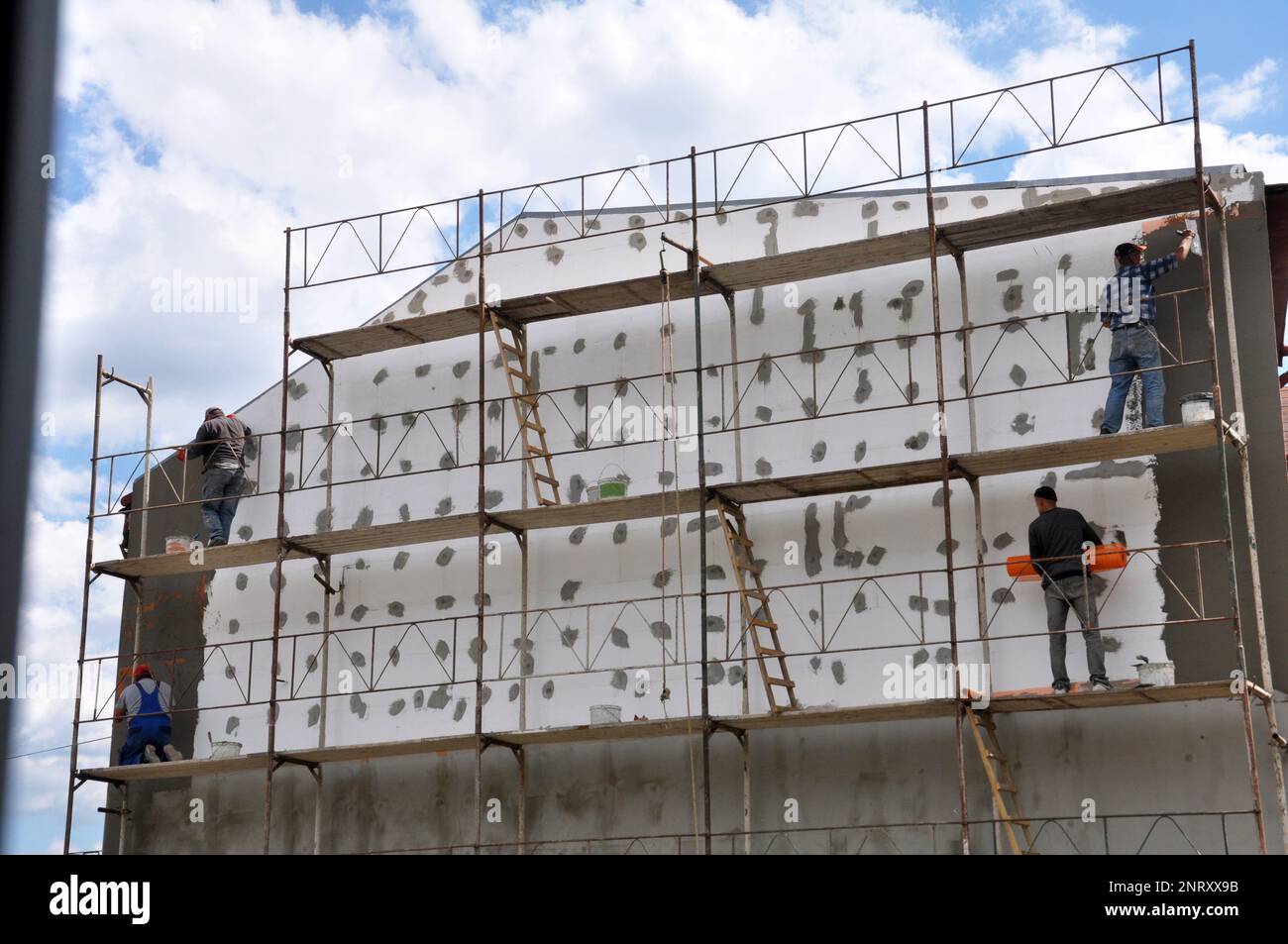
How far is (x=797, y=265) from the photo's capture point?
14.7 m

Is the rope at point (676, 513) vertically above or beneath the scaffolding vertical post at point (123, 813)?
above

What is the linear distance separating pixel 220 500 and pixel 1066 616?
8.49 m

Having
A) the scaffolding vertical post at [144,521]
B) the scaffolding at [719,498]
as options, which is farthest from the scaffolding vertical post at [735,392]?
the scaffolding vertical post at [144,521]

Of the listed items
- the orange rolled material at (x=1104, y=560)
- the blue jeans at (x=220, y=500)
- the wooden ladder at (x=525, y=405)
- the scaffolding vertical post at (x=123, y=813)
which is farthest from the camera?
the blue jeans at (x=220, y=500)

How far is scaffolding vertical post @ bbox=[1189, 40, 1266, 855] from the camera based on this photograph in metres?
11.9

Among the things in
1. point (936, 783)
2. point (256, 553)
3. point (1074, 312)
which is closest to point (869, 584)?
point (936, 783)

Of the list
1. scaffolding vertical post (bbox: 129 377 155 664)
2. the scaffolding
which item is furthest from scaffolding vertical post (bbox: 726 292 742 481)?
scaffolding vertical post (bbox: 129 377 155 664)

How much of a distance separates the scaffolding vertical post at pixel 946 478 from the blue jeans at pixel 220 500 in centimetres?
728

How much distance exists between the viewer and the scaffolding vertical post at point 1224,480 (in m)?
11.9

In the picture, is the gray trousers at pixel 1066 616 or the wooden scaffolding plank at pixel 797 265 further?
the wooden scaffolding plank at pixel 797 265

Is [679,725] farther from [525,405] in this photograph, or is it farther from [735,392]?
[525,405]

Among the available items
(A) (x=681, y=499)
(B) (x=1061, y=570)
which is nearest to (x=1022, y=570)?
(B) (x=1061, y=570)

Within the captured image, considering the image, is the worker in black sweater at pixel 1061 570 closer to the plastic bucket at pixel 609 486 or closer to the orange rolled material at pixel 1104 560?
the orange rolled material at pixel 1104 560
